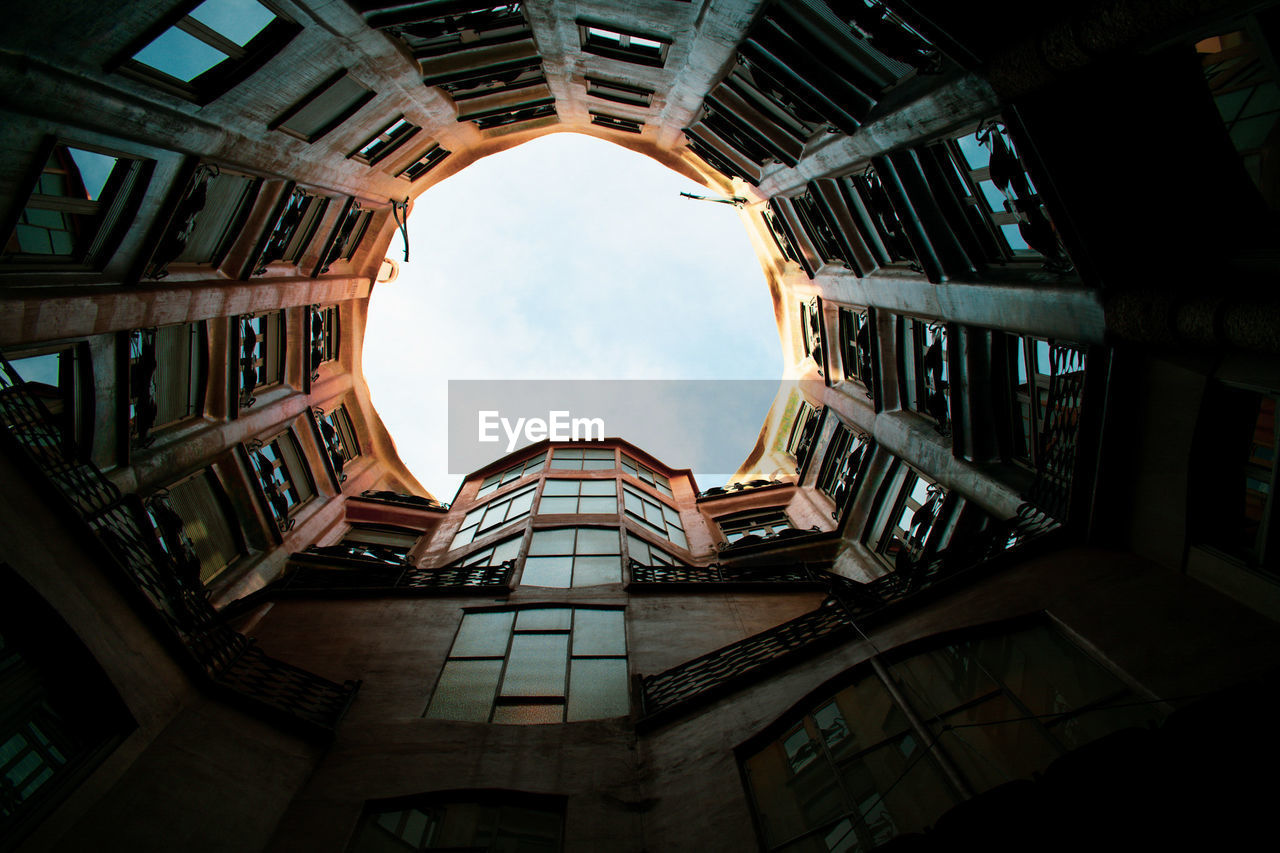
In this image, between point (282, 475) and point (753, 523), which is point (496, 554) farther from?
point (753, 523)

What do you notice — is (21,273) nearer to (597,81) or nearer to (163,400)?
(163,400)

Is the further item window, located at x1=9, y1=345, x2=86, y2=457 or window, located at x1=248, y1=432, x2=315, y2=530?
window, located at x1=248, y1=432, x2=315, y2=530

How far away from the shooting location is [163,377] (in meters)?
14.4

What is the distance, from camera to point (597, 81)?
1903 centimetres

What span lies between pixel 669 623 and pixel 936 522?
692cm

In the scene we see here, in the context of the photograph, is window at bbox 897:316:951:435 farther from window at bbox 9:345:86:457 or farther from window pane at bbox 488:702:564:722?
window at bbox 9:345:86:457

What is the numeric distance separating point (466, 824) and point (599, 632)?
5.12m

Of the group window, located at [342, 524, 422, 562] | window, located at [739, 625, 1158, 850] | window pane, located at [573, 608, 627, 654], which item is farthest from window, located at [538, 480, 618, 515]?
window, located at [739, 625, 1158, 850]

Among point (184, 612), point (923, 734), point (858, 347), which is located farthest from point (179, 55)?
point (858, 347)

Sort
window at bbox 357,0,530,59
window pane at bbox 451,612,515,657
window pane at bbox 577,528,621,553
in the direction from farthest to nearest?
1. window pane at bbox 577,528,621,553
2. window at bbox 357,0,530,59
3. window pane at bbox 451,612,515,657

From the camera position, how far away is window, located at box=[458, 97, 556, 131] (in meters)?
20.2

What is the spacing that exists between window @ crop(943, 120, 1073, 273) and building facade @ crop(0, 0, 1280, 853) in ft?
0.24

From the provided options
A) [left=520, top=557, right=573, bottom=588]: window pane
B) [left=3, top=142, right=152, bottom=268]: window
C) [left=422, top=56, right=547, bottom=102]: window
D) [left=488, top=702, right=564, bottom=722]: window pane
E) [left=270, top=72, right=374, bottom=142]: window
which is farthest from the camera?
[left=422, top=56, right=547, bottom=102]: window

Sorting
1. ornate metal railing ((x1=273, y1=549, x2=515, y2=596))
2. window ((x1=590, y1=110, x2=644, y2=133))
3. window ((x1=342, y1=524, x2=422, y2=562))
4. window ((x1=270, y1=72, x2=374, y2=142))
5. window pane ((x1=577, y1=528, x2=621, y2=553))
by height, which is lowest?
window ((x1=342, y1=524, x2=422, y2=562))
